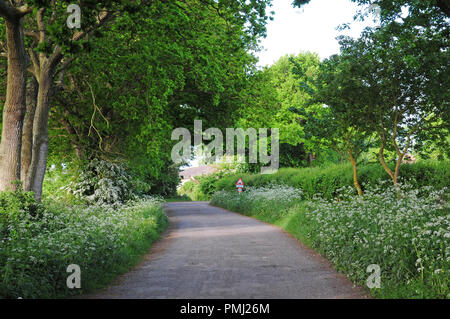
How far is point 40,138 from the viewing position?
12977 mm

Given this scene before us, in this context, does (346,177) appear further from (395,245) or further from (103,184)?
(395,245)

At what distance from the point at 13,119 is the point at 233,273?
7679 millimetres

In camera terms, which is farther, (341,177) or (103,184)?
(341,177)

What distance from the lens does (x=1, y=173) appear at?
11492 mm

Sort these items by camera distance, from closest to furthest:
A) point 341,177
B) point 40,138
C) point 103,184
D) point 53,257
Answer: point 53,257, point 40,138, point 103,184, point 341,177

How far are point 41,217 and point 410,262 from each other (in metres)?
9.00

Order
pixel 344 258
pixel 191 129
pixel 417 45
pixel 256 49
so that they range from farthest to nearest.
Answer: pixel 256 49 → pixel 191 129 → pixel 417 45 → pixel 344 258

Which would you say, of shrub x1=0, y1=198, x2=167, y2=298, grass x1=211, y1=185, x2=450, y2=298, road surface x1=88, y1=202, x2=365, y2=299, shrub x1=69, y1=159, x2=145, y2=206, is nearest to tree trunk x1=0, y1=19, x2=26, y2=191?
shrub x1=0, y1=198, x2=167, y2=298

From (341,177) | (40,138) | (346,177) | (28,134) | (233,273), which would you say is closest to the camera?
Answer: (233,273)

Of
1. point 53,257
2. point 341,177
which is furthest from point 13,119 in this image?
point 341,177

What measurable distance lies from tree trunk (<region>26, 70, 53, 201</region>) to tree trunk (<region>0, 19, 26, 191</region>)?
1.24 metres

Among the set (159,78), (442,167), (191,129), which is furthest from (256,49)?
(442,167)

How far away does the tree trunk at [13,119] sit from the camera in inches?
451
